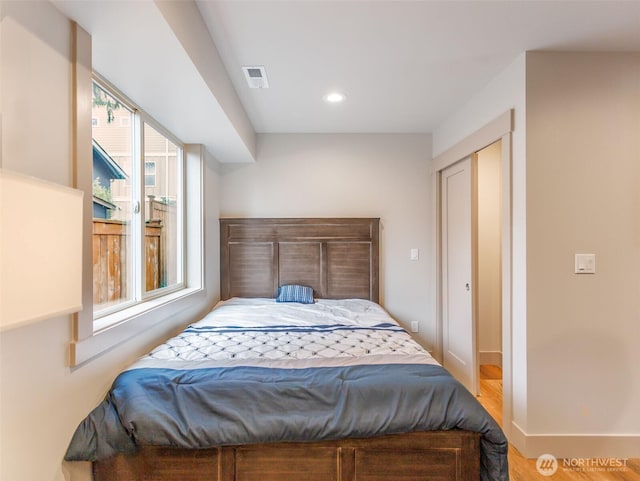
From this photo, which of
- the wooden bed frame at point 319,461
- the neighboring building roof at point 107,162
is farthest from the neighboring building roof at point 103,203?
the wooden bed frame at point 319,461

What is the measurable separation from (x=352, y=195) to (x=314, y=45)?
178 centimetres

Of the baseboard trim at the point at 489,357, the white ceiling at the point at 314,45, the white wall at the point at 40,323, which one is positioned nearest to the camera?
the white wall at the point at 40,323

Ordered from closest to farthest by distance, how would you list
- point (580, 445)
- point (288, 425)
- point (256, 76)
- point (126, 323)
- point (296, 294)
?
point (288, 425), point (126, 323), point (580, 445), point (256, 76), point (296, 294)

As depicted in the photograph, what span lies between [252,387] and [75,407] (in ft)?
2.23

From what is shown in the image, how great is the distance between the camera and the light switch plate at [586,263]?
203 cm

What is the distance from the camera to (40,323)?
111cm

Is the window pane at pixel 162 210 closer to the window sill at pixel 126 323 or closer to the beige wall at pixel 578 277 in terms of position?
the window sill at pixel 126 323

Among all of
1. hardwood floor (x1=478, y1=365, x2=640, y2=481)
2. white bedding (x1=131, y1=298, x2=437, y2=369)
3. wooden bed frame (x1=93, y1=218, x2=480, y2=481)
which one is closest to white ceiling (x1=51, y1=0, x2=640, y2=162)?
white bedding (x1=131, y1=298, x2=437, y2=369)

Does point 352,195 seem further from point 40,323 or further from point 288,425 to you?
point 40,323

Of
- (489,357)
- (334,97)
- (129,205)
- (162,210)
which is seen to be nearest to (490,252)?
(489,357)

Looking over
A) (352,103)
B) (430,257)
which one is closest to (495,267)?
(430,257)

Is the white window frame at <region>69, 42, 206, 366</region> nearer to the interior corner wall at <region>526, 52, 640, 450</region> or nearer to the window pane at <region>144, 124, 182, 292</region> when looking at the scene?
the window pane at <region>144, 124, 182, 292</region>

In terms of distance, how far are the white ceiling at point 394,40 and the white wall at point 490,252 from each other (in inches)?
44.0

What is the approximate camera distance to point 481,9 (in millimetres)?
1646
